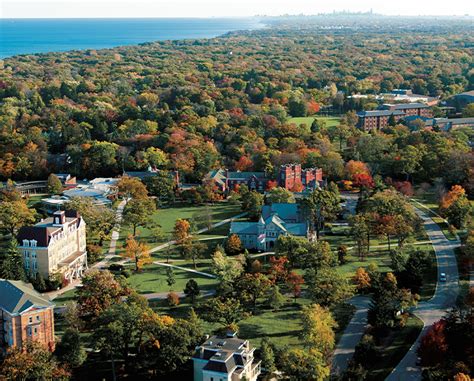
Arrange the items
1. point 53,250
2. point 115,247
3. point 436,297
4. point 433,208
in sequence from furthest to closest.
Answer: point 433,208, point 115,247, point 53,250, point 436,297

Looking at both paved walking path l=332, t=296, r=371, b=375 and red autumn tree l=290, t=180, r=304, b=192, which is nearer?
paved walking path l=332, t=296, r=371, b=375

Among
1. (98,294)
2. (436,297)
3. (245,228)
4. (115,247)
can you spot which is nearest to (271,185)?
(245,228)

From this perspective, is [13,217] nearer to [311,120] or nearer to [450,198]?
[450,198]

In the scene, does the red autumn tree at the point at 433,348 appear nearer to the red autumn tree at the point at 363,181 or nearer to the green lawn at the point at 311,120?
the red autumn tree at the point at 363,181

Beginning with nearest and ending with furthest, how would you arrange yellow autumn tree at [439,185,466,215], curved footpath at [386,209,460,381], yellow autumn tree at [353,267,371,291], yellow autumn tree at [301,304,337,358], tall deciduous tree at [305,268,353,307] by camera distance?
1. curved footpath at [386,209,460,381]
2. yellow autumn tree at [301,304,337,358]
3. tall deciduous tree at [305,268,353,307]
4. yellow autumn tree at [353,267,371,291]
5. yellow autumn tree at [439,185,466,215]

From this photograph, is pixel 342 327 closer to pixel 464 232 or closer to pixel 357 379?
pixel 357 379

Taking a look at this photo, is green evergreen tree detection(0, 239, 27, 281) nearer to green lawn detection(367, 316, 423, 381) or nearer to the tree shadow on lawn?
the tree shadow on lawn

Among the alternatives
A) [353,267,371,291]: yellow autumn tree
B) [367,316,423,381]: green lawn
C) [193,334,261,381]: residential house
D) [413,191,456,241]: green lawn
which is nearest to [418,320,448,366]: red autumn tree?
[367,316,423,381]: green lawn
